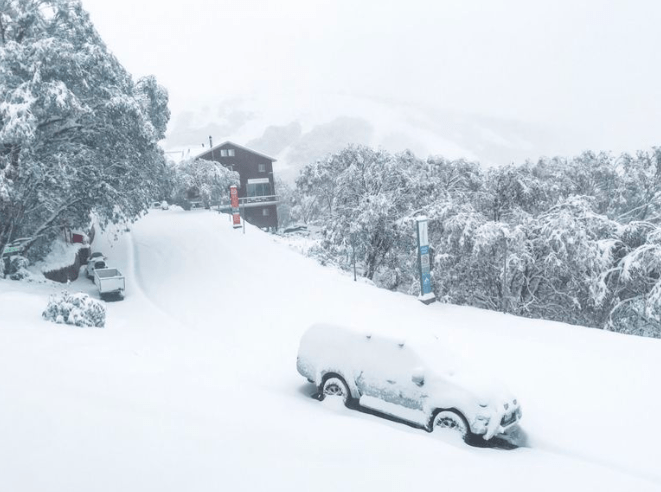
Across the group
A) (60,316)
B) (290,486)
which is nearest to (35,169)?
(60,316)

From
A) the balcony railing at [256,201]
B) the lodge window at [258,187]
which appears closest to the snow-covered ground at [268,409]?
the balcony railing at [256,201]

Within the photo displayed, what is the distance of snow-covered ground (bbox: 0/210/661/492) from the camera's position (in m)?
5.49

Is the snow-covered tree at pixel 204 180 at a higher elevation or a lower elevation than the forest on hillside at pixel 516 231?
higher

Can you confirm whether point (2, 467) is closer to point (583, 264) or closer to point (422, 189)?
point (583, 264)

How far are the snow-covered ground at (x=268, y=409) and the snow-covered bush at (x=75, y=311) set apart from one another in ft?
1.38

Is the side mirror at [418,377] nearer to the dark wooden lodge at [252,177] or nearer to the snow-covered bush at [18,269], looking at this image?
the snow-covered bush at [18,269]

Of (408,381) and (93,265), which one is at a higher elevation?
(93,265)

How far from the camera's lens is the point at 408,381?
8.55m

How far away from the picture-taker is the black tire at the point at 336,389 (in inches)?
365

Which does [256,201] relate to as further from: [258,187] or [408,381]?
[408,381]

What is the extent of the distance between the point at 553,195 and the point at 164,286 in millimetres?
18786

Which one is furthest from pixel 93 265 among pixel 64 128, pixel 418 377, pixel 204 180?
pixel 204 180

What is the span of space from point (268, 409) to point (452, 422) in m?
3.24

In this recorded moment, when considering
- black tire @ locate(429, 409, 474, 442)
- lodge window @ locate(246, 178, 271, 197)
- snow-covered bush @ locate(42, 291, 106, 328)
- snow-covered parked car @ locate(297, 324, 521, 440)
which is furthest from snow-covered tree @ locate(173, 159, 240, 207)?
black tire @ locate(429, 409, 474, 442)
